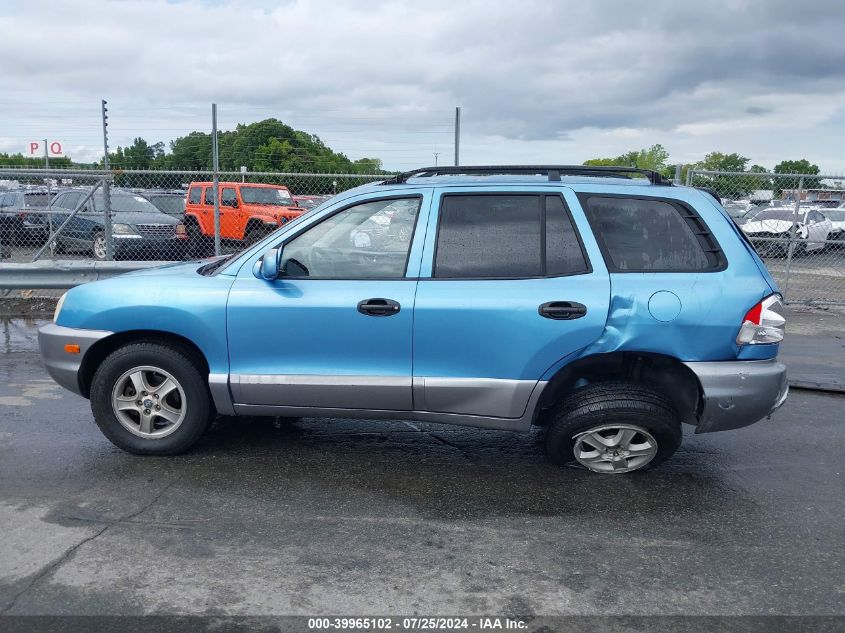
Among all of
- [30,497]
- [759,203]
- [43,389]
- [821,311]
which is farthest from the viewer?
[759,203]

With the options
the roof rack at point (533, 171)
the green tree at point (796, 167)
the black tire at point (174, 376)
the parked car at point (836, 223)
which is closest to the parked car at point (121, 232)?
the black tire at point (174, 376)

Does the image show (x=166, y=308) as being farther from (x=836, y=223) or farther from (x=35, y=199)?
(x=35, y=199)

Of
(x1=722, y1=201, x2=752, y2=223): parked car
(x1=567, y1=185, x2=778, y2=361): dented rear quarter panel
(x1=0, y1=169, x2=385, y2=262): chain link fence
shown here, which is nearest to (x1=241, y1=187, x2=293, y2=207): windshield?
(x1=0, y1=169, x2=385, y2=262): chain link fence

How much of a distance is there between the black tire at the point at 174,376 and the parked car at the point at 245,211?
11.1 metres

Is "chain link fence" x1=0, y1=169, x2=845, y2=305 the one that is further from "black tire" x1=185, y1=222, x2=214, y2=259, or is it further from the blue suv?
the blue suv

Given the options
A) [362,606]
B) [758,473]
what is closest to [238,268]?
[362,606]

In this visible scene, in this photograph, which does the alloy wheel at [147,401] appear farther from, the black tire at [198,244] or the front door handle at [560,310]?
the black tire at [198,244]

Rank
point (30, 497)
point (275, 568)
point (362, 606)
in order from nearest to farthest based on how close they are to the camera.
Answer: point (362, 606) < point (275, 568) < point (30, 497)

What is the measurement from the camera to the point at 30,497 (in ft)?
13.6

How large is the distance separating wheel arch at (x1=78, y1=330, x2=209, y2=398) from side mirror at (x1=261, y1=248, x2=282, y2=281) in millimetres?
687

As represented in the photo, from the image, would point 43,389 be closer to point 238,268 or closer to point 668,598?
point 238,268

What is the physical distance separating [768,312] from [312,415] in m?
2.71

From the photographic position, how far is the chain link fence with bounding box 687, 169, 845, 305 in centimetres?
1108

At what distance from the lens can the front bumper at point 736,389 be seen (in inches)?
164
